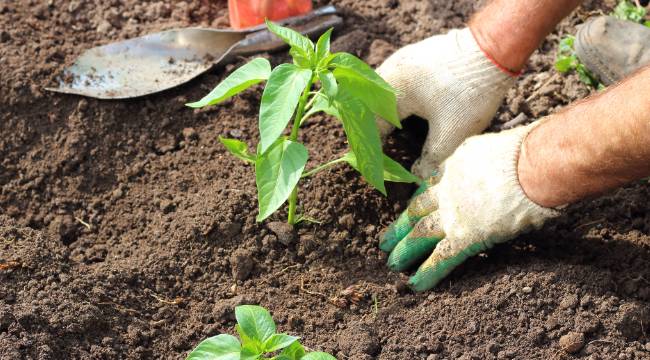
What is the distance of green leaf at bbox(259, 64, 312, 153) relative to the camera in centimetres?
218

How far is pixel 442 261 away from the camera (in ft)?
8.52


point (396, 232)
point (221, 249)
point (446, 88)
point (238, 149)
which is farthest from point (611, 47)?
point (221, 249)

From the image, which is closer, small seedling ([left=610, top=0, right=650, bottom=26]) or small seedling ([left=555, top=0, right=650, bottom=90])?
small seedling ([left=555, top=0, right=650, bottom=90])

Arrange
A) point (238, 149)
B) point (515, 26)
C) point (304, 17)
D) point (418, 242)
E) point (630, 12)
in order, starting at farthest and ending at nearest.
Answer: point (630, 12), point (304, 17), point (515, 26), point (418, 242), point (238, 149)

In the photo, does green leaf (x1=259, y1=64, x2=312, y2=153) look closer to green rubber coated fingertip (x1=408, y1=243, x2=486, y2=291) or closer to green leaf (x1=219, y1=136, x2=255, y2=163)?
green leaf (x1=219, y1=136, x2=255, y2=163)

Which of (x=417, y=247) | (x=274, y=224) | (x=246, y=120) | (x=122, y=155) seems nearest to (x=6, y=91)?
(x=122, y=155)

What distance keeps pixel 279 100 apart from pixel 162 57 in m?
1.21

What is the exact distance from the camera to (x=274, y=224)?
2.72m

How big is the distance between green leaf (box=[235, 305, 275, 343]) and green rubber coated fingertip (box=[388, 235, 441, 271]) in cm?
67

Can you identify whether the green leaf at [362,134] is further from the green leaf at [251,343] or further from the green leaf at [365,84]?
the green leaf at [251,343]

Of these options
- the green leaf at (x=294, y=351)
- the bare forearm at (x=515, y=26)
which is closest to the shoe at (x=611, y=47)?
the bare forearm at (x=515, y=26)

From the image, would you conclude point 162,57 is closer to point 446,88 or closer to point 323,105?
point 323,105

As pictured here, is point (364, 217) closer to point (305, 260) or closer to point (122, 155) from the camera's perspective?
point (305, 260)

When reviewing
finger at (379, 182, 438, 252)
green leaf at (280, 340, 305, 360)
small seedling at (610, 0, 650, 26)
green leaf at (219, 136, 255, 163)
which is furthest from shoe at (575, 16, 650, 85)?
green leaf at (280, 340, 305, 360)
